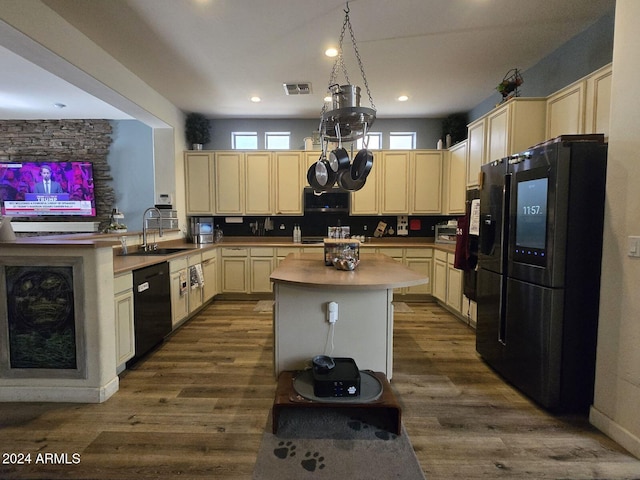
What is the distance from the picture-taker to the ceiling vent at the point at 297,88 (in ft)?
12.3

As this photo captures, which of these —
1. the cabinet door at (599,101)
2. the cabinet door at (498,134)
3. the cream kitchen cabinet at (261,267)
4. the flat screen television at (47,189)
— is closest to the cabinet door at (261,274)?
the cream kitchen cabinet at (261,267)

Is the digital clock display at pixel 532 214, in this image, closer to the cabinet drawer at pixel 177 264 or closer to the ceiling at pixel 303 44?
the ceiling at pixel 303 44

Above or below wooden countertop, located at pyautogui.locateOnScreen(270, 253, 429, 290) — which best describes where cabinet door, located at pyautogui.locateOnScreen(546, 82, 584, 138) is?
above

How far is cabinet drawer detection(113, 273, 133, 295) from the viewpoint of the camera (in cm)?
230

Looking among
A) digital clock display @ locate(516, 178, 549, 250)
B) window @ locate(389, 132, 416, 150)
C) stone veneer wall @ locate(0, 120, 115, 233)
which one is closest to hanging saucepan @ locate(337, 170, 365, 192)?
digital clock display @ locate(516, 178, 549, 250)

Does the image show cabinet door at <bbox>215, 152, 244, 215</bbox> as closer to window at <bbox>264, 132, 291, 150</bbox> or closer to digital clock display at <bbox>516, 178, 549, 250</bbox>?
window at <bbox>264, 132, 291, 150</bbox>

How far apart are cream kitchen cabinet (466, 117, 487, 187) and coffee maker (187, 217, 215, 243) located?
3799 mm

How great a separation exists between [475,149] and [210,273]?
385 cm

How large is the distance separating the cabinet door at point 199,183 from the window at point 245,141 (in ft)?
1.78

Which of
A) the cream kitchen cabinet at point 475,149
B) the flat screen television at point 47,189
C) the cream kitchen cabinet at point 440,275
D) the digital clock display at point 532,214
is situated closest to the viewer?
the digital clock display at point 532,214

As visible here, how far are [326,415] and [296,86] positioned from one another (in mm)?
3542

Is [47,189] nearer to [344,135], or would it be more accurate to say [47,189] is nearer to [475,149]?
[344,135]

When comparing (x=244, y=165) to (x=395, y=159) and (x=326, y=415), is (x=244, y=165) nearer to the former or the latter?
(x=395, y=159)

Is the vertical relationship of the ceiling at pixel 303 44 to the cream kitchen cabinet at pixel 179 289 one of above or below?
above
